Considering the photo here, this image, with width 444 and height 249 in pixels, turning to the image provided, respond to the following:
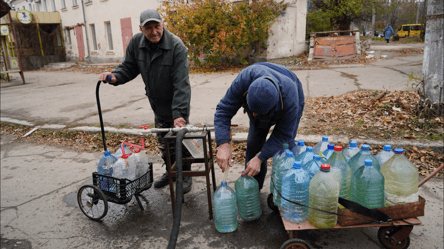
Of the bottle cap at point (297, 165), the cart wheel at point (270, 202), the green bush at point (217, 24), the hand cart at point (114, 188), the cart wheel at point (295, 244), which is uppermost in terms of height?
the green bush at point (217, 24)

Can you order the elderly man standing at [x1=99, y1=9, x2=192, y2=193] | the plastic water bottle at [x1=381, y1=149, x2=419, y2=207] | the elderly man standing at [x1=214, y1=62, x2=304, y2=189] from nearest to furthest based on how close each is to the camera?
the elderly man standing at [x1=214, y1=62, x2=304, y2=189], the plastic water bottle at [x1=381, y1=149, x2=419, y2=207], the elderly man standing at [x1=99, y1=9, x2=192, y2=193]

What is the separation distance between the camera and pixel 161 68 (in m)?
3.34

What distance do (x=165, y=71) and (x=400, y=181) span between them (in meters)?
2.64

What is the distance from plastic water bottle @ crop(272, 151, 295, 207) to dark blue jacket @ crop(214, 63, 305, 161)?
8.5 inches

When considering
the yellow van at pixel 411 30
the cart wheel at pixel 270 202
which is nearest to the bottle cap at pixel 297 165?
the cart wheel at pixel 270 202

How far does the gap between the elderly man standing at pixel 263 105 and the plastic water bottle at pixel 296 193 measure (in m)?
0.26

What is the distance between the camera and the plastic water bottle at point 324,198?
2312 mm

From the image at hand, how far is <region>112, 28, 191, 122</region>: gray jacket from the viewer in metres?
3.26

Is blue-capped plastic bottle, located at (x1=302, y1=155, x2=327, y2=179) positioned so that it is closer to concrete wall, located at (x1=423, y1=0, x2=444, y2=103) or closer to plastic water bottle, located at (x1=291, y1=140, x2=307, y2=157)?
plastic water bottle, located at (x1=291, y1=140, x2=307, y2=157)

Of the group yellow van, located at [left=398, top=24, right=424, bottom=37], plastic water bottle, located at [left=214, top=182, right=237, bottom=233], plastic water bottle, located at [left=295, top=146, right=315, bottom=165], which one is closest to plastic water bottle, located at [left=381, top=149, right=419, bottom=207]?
plastic water bottle, located at [left=295, top=146, right=315, bottom=165]

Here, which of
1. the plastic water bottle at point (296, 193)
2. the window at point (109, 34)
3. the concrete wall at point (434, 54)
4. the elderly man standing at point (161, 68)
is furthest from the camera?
the window at point (109, 34)

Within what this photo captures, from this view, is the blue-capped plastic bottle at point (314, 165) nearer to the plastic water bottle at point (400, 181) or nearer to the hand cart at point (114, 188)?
the plastic water bottle at point (400, 181)

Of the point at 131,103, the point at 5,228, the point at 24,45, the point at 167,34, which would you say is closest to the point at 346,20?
the point at 131,103

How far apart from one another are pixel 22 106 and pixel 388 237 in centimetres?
996
